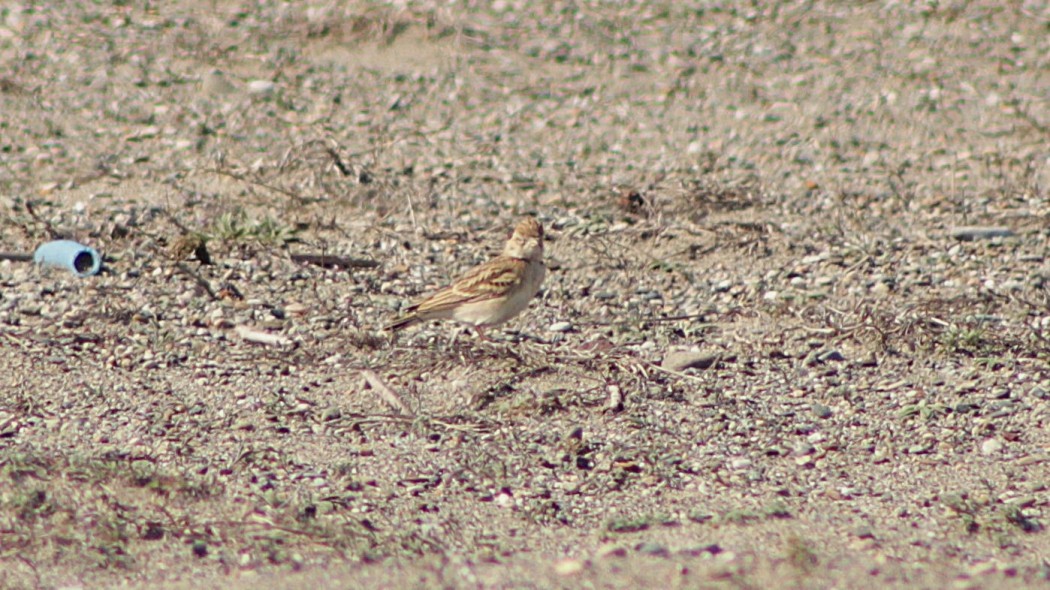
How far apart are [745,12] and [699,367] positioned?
8.04 m

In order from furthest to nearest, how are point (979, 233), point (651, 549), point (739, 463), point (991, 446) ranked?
1. point (979, 233)
2. point (991, 446)
3. point (739, 463)
4. point (651, 549)

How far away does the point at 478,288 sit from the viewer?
746 centimetres

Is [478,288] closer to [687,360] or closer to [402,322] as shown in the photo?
[402,322]

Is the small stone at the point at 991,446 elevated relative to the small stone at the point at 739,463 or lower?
elevated

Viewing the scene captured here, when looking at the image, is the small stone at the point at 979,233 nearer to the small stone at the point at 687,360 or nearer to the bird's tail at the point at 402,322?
Answer: the small stone at the point at 687,360

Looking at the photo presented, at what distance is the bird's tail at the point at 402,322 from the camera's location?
7.54 metres

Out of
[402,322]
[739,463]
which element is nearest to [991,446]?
[739,463]

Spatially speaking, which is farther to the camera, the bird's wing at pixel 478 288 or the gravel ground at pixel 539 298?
the bird's wing at pixel 478 288

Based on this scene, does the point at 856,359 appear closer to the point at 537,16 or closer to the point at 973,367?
the point at 973,367

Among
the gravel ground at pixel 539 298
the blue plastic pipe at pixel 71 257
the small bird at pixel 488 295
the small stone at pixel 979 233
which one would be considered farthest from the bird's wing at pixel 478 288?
the small stone at pixel 979 233

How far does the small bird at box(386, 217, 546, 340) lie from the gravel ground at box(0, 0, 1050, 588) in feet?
0.63

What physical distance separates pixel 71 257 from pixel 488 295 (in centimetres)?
264

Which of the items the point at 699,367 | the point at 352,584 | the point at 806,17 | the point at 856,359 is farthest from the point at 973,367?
the point at 806,17

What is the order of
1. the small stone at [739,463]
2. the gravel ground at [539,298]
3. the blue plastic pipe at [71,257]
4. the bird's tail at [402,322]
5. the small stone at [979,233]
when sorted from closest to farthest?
the gravel ground at [539,298] < the small stone at [739,463] < the bird's tail at [402,322] < the blue plastic pipe at [71,257] < the small stone at [979,233]
